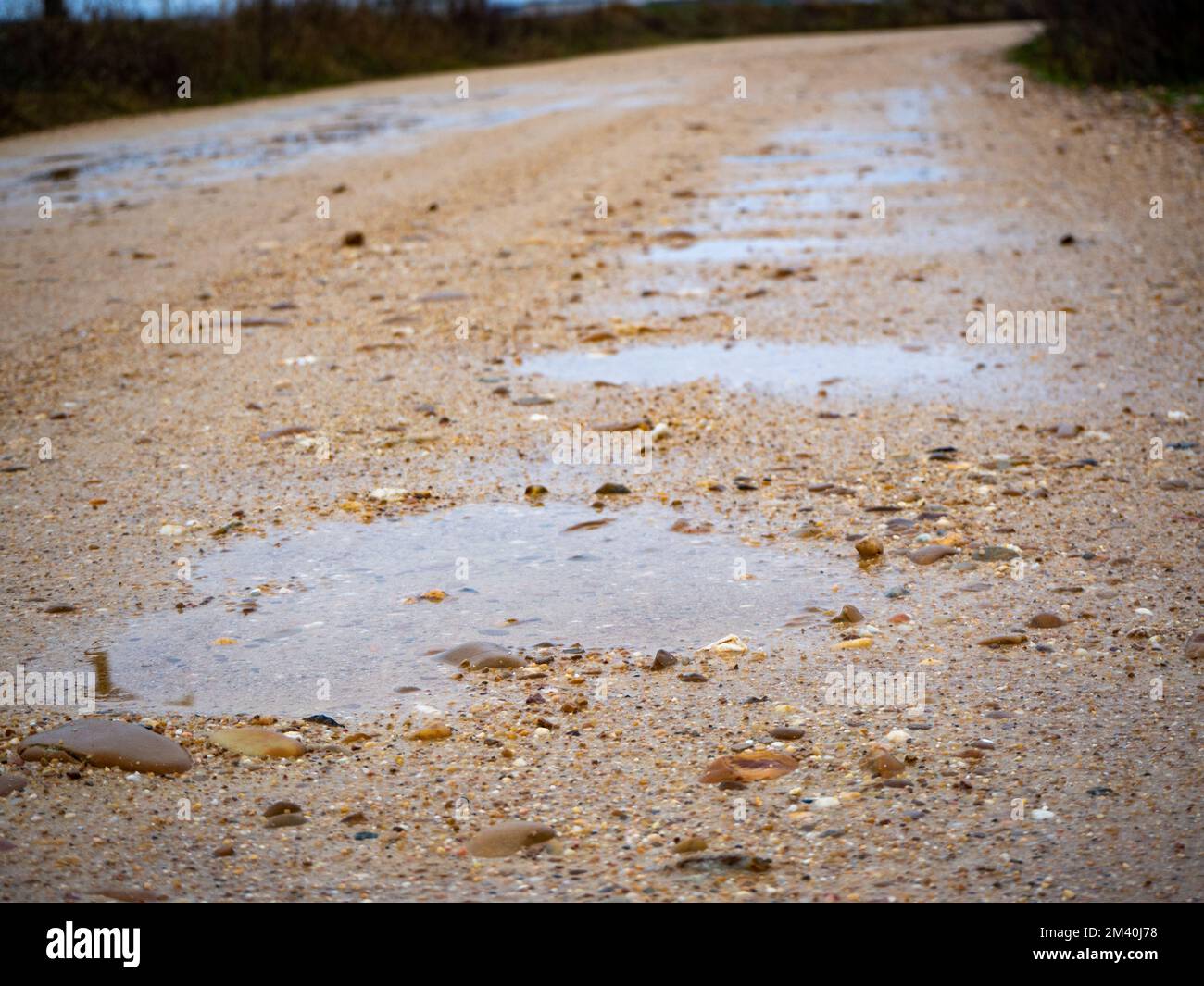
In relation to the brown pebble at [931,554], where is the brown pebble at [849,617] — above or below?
below

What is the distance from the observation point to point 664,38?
34.6 m

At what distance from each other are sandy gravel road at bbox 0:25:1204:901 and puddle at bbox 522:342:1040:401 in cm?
3

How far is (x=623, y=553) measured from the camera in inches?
150

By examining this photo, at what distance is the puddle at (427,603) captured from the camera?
3082mm

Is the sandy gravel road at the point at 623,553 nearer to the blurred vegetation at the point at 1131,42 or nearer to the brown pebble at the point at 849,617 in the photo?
the brown pebble at the point at 849,617

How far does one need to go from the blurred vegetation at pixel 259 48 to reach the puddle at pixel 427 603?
13.8 meters

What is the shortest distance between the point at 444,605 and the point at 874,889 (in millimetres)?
1575

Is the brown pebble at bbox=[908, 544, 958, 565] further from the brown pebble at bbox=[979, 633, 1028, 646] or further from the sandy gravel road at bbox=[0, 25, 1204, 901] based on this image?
the brown pebble at bbox=[979, 633, 1028, 646]

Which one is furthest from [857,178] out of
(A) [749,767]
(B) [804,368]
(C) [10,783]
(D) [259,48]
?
(D) [259,48]

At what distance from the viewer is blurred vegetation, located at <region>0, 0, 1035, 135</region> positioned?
17219 millimetres

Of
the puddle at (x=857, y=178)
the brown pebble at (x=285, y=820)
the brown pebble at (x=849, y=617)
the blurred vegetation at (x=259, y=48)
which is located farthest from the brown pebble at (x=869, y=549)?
the blurred vegetation at (x=259, y=48)

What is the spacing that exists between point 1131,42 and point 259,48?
42.9 feet

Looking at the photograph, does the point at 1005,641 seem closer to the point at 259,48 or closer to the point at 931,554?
the point at 931,554
